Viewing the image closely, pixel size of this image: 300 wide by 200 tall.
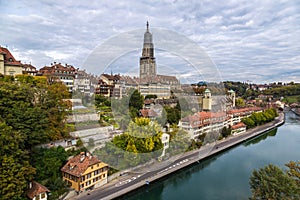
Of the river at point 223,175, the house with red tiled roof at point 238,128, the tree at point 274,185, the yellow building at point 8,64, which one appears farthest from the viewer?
the house with red tiled roof at point 238,128

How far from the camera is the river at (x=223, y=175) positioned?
770 centimetres

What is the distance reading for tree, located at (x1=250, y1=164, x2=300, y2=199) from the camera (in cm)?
532

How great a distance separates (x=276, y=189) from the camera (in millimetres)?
5473

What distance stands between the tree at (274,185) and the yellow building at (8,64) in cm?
1131

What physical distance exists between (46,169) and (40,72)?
9.18 meters

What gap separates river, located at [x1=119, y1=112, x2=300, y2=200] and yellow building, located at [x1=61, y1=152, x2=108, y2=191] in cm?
114

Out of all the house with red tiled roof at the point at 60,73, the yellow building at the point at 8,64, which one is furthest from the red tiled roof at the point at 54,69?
the yellow building at the point at 8,64

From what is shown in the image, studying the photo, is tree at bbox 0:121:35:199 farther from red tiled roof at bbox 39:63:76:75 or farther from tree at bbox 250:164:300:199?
red tiled roof at bbox 39:63:76:75

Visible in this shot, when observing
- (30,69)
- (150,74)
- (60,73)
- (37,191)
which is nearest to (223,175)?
(37,191)

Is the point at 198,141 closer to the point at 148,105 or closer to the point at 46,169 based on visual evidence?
the point at 148,105

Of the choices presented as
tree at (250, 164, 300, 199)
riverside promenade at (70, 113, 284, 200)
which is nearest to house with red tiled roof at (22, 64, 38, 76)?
riverside promenade at (70, 113, 284, 200)

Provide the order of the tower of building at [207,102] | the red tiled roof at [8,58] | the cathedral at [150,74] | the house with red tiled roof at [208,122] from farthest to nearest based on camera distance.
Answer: the cathedral at [150,74], the tower of building at [207,102], the house with red tiled roof at [208,122], the red tiled roof at [8,58]

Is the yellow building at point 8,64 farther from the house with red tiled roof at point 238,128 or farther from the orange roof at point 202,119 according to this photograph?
the house with red tiled roof at point 238,128

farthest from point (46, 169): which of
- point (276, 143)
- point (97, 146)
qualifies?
point (276, 143)
